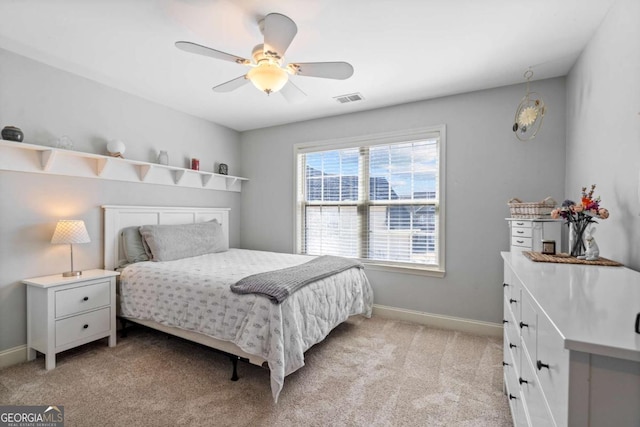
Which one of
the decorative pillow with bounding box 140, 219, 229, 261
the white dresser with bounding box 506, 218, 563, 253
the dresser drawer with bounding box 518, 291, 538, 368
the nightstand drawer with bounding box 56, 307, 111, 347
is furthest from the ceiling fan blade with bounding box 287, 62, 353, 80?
the nightstand drawer with bounding box 56, 307, 111, 347

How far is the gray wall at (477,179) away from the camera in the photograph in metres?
2.81

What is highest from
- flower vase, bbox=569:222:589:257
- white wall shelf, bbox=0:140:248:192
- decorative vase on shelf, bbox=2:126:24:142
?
decorative vase on shelf, bbox=2:126:24:142

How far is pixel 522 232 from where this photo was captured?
2.28 meters

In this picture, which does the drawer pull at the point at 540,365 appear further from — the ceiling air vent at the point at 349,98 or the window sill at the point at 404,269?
the ceiling air vent at the point at 349,98

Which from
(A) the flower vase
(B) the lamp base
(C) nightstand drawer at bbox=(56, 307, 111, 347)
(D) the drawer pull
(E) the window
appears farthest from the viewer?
(E) the window

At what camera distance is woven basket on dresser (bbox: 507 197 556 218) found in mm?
2152

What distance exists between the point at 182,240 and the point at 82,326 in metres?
1.15

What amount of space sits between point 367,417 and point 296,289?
90cm

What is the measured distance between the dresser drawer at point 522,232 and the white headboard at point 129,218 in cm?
355

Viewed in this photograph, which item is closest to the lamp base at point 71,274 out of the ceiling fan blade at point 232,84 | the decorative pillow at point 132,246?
the decorative pillow at point 132,246

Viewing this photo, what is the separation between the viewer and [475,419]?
70.5 inches

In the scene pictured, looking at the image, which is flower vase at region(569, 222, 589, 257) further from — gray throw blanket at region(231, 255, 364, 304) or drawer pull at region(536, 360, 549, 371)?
gray throw blanket at region(231, 255, 364, 304)

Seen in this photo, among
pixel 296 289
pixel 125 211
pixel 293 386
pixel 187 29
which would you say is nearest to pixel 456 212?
pixel 296 289

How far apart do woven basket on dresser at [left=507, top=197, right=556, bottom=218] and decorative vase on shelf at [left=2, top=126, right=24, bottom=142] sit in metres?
3.91
